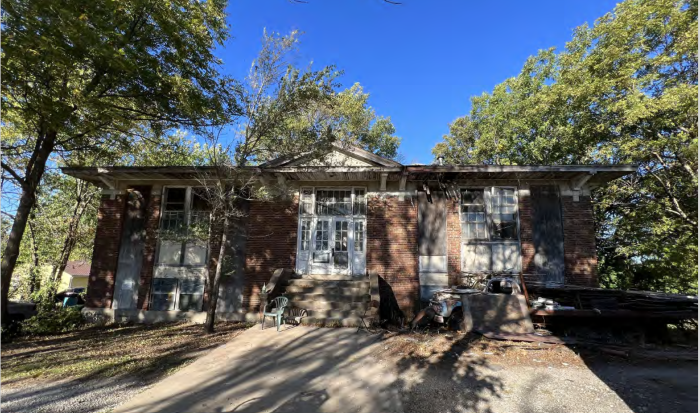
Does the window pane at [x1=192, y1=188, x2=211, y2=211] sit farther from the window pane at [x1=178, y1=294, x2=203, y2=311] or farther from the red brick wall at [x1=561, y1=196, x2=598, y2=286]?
the red brick wall at [x1=561, y1=196, x2=598, y2=286]

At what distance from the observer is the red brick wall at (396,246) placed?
382 inches

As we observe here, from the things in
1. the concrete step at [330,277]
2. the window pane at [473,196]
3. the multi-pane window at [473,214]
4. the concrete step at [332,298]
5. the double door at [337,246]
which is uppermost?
the window pane at [473,196]

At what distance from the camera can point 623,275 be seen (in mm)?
15234

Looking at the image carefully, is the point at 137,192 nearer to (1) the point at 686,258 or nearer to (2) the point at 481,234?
(2) the point at 481,234

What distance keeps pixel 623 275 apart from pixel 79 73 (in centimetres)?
2064

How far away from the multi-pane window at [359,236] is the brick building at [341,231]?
0.03 meters

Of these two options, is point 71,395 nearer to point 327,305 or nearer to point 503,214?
point 327,305

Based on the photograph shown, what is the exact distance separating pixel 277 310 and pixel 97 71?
6.54 meters

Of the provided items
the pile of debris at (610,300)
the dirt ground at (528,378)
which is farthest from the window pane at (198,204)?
the pile of debris at (610,300)

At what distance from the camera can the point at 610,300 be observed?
7.77m

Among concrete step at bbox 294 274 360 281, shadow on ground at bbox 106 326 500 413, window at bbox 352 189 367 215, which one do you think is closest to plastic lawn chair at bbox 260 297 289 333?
shadow on ground at bbox 106 326 500 413

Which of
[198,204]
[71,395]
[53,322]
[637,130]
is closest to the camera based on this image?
[71,395]

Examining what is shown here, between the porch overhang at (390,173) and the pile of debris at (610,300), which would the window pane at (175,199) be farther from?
the pile of debris at (610,300)

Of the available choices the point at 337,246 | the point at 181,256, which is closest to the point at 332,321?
the point at 337,246
